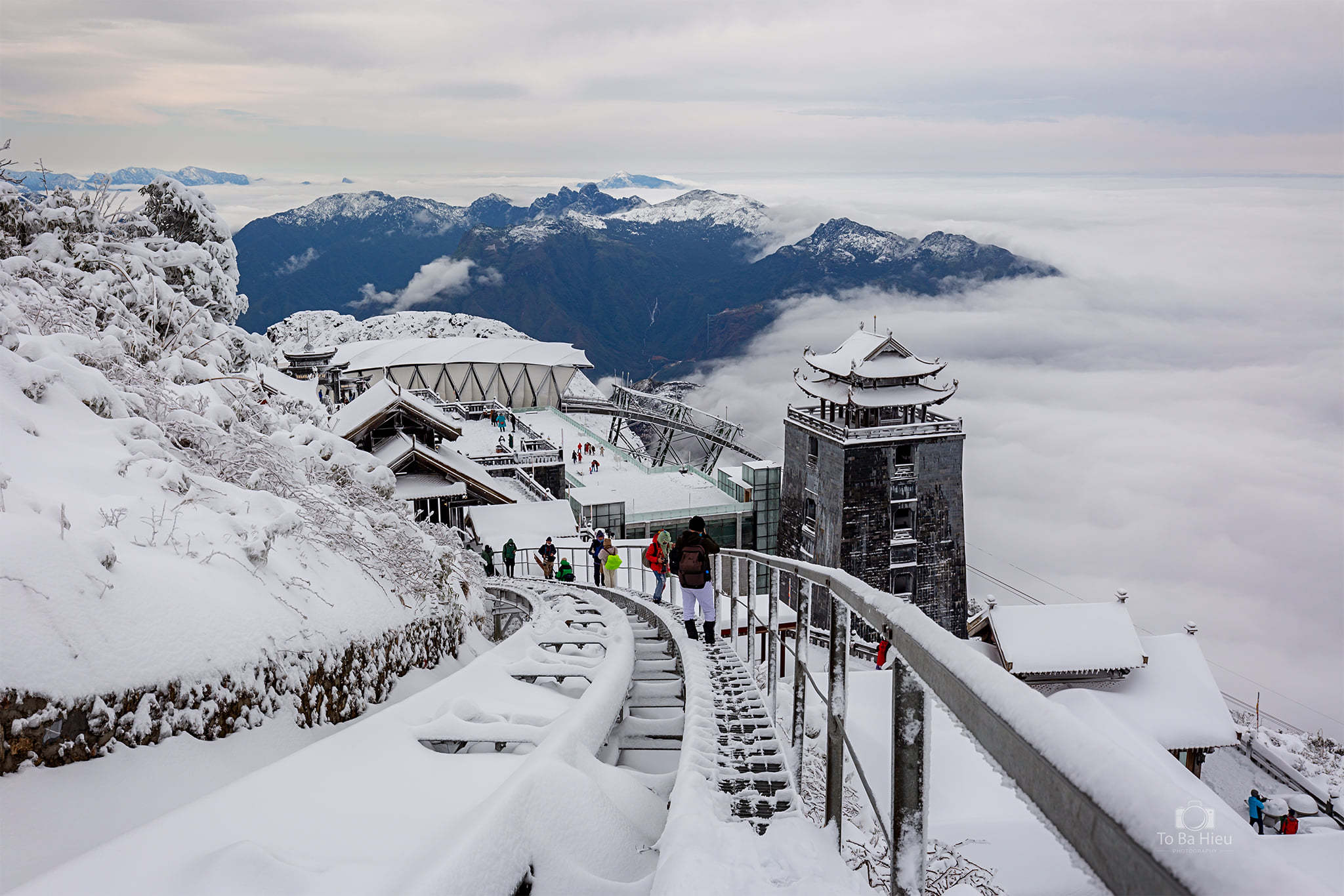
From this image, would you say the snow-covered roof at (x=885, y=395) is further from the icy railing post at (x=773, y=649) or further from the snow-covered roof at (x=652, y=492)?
the icy railing post at (x=773, y=649)

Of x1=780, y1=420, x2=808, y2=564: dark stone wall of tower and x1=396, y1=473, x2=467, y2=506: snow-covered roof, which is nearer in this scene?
x1=396, y1=473, x2=467, y2=506: snow-covered roof

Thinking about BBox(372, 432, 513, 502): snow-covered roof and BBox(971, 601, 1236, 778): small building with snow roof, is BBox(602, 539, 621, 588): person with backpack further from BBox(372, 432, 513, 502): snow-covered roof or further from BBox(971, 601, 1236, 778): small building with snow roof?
BBox(971, 601, 1236, 778): small building with snow roof

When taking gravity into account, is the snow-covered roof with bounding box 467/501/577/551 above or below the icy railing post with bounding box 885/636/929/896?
below

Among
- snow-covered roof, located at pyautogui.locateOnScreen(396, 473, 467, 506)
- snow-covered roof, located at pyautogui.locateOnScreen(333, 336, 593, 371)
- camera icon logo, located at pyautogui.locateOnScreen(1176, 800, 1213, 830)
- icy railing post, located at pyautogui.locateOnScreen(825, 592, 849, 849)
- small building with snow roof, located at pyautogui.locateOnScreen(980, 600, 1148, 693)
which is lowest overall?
small building with snow roof, located at pyautogui.locateOnScreen(980, 600, 1148, 693)

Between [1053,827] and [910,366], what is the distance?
107 feet

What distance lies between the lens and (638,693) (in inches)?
233

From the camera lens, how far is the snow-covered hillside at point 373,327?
91125 millimetres

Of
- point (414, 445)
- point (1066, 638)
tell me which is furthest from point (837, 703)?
point (1066, 638)

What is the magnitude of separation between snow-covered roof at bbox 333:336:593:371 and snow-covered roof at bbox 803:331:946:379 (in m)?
21.4

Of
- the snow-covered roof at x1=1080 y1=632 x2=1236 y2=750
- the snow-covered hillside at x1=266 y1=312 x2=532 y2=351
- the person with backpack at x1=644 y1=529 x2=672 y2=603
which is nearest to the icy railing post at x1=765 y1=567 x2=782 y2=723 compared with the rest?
the person with backpack at x1=644 y1=529 x2=672 y2=603

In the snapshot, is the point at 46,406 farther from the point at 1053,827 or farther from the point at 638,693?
the point at 1053,827

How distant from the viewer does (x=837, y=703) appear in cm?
266

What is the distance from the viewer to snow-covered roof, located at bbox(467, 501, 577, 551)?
68.9ft

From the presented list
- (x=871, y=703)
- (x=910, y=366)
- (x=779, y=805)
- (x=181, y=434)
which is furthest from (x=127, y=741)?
(x=910, y=366)
